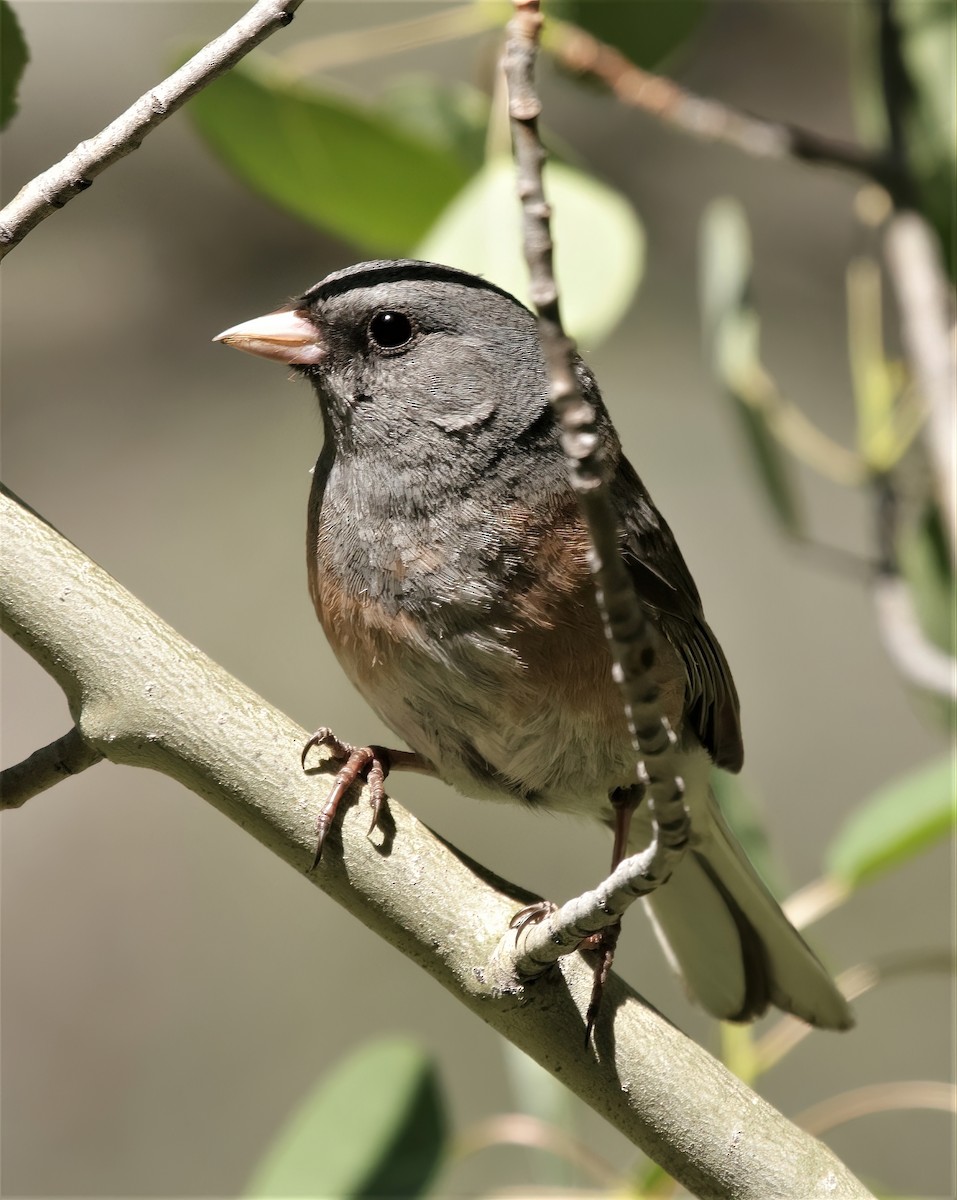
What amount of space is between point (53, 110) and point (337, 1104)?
4.42 m

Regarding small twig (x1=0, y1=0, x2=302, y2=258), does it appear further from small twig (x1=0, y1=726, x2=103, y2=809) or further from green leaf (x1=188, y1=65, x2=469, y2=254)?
green leaf (x1=188, y1=65, x2=469, y2=254)

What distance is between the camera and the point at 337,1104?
2.20 meters

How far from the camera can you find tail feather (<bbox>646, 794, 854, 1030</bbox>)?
7.14 ft

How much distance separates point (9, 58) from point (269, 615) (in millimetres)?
3739

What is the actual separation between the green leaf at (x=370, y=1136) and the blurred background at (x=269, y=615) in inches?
74.3

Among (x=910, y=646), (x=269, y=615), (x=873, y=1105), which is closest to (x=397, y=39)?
(x=910, y=646)

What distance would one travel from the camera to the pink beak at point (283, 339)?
6.94 ft

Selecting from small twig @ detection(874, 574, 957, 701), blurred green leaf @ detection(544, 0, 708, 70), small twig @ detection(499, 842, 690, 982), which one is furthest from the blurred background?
small twig @ detection(499, 842, 690, 982)

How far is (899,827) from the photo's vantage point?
2.13 metres

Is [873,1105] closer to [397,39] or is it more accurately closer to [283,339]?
[283,339]

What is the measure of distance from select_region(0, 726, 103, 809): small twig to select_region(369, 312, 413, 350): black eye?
2.97ft

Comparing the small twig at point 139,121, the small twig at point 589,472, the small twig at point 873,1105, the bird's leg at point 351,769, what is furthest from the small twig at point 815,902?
the small twig at point 139,121

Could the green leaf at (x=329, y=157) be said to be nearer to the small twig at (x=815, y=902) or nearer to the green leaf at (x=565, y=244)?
the green leaf at (x=565, y=244)

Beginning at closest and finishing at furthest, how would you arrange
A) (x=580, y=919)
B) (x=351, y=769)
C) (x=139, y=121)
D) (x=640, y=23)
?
(x=580, y=919), (x=139, y=121), (x=351, y=769), (x=640, y=23)
